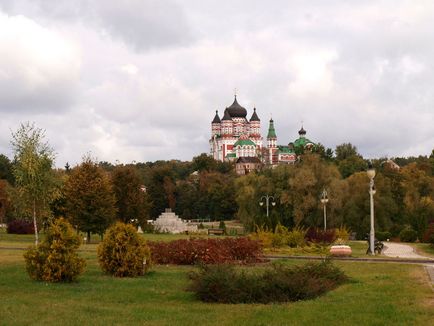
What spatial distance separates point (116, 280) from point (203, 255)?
587 cm

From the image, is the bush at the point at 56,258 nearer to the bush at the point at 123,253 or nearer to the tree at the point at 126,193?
the bush at the point at 123,253

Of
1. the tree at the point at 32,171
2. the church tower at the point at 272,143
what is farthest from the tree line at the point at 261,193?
the church tower at the point at 272,143

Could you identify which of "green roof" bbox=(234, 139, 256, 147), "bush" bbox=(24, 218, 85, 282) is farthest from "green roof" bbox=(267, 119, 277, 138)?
"bush" bbox=(24, 218, 85, 282)

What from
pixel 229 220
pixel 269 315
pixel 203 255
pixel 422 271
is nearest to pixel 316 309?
pixel 269 315

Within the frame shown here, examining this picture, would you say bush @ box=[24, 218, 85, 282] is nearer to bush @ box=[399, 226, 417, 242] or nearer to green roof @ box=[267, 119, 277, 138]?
bush @ box=[399, 226, 417, 242]

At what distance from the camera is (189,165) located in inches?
5969

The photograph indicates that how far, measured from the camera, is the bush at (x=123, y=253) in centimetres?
1803

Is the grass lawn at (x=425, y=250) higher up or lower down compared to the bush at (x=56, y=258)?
lower down

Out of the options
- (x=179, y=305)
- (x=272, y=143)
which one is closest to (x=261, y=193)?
(x=179, y=305)

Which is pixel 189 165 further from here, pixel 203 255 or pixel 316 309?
pixel 316 309

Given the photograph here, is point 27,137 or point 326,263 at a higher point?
point 27,137

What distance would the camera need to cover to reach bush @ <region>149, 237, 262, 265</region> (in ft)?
73.2

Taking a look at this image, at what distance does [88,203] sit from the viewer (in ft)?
137

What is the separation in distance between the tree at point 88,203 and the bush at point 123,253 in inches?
927
